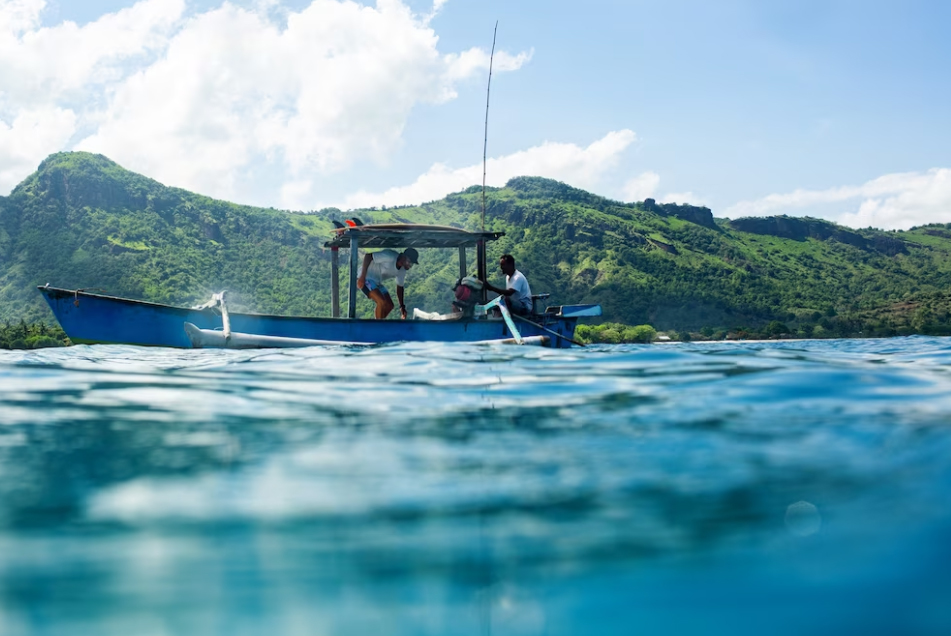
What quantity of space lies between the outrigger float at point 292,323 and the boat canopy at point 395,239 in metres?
0.02

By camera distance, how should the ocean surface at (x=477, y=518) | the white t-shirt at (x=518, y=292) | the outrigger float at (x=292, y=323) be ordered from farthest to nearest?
the white t-shirt at (x=518, y=292), the outrigger float at (x=292, y=323), the ocean surface at (x=477, y=518)

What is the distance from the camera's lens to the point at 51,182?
309 feet

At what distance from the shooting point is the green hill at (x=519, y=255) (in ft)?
221

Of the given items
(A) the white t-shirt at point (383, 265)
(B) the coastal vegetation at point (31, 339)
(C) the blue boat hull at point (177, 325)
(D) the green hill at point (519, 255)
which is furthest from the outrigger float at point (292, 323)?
(D) the green hill at point (519, 255)

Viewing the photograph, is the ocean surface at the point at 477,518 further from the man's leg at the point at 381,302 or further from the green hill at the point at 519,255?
the green hill at the point at 519,255

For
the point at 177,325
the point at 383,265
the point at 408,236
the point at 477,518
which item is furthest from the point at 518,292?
the point at 477,518

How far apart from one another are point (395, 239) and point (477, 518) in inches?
438

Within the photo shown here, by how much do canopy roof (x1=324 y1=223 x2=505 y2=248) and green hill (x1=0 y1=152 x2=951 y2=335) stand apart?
4122cm

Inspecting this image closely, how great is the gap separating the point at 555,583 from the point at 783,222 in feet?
413

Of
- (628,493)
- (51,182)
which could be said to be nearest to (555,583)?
(628,493)

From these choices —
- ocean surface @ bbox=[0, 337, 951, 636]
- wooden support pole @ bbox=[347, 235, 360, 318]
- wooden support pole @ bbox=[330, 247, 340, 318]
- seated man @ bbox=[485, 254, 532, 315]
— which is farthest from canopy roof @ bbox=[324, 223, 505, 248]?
ocean surface @ bbox=[0, 337, 951, 636]

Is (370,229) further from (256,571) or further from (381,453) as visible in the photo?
(256,571)

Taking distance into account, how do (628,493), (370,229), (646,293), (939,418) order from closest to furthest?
(628,493) < (939,418) < (370,229) < (646,293)

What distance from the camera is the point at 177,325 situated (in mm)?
11453
